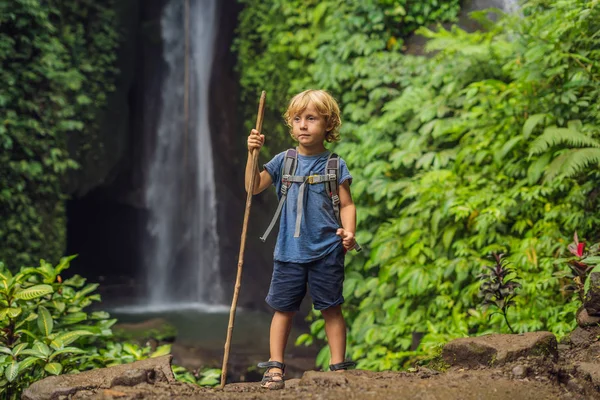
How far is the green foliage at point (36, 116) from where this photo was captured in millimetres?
8656

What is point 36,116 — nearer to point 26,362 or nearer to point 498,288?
point 26,362

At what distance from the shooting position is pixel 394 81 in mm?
7562

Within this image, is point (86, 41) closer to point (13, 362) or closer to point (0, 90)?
point (0, 90)

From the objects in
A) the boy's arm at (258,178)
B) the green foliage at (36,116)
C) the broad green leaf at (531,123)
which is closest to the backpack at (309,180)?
the boy's arm at (258,178)

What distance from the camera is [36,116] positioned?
30.7ft

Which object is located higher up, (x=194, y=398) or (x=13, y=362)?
(x=194, y=398)

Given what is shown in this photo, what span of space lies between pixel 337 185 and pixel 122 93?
969cm

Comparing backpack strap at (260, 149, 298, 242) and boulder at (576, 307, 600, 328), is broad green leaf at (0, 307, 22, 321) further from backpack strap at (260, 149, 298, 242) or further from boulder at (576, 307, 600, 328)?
boulder at (576, 307, 600, 328)

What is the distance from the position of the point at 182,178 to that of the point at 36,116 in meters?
3.51

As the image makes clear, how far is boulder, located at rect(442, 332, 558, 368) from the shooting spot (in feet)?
10.6

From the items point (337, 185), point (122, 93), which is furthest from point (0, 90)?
point (337, 185)

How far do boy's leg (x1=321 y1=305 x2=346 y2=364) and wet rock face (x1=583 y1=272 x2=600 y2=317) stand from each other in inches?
56.6

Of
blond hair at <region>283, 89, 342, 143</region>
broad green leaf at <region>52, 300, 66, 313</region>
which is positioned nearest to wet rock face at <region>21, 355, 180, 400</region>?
broad green leaf at <region>52, 300, 66, 313</region>

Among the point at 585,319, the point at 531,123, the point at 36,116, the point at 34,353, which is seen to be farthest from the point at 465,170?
the point at 36,116
